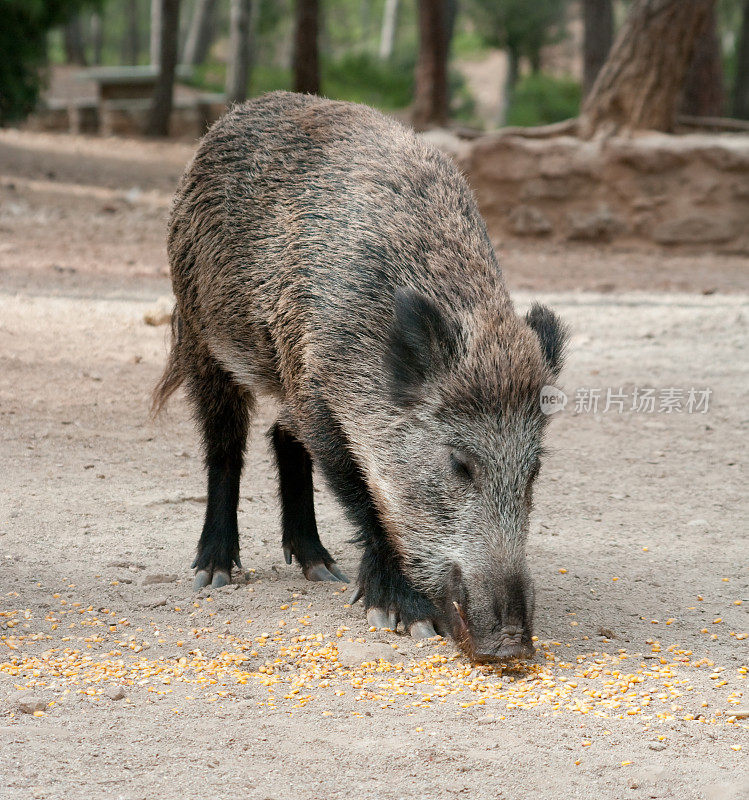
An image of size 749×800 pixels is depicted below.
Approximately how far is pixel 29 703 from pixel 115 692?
0.88 feet

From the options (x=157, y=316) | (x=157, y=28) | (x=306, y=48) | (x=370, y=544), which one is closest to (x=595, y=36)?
(x=306, y=48)

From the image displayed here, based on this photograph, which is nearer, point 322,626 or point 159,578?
point 322,626

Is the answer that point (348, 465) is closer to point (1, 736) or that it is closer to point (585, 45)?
point (1, 736)

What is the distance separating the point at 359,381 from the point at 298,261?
59 cm

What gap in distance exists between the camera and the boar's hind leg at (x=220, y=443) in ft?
15.4

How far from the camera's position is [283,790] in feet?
9.52

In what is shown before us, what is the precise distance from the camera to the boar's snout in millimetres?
3381

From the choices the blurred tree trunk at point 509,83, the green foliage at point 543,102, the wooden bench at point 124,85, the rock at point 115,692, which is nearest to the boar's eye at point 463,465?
the rock at point 115,692

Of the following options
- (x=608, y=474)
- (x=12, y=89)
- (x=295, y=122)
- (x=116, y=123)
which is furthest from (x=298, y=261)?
(x=116, y=123)

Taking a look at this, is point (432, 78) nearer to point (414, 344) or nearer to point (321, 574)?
point (321, 574)

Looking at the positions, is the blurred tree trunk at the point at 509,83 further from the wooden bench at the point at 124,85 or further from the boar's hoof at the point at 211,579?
the boar's hoof at the point at 211,579

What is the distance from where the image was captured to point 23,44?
46.1 feet

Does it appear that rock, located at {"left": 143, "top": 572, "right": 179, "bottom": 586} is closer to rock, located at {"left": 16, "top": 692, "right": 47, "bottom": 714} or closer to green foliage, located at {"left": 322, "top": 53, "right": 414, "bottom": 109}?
rock, located at {"left": 16, "top": 692, "right": 47, "bottom": 714}

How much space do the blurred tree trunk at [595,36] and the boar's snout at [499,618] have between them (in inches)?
572
